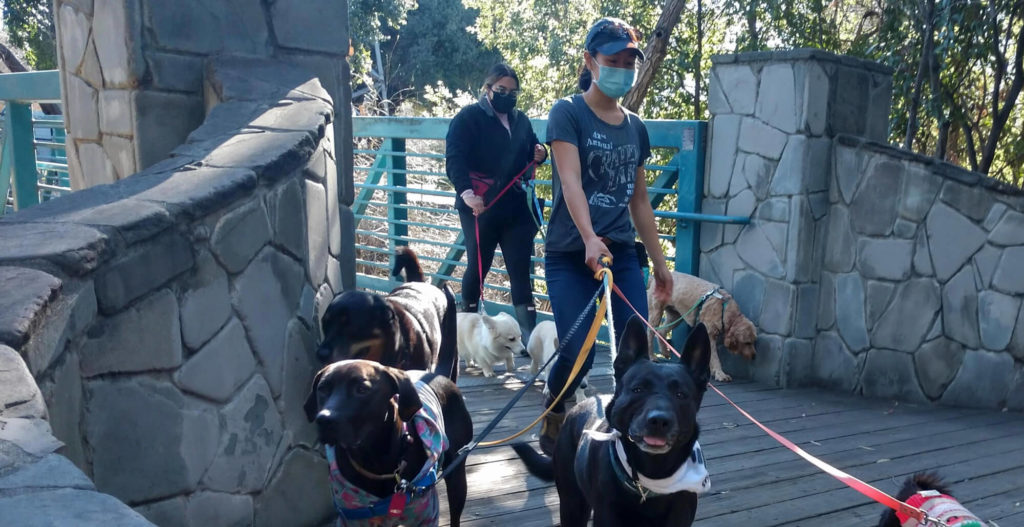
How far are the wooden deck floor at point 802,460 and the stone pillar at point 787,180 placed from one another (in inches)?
13.4

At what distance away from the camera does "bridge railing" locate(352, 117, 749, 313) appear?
286 inches

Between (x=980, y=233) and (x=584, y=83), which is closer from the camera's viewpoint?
(x=584, y=83)

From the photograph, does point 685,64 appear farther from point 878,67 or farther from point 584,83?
point 584,83

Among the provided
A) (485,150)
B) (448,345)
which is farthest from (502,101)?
(448,345)

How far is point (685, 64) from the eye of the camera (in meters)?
14.4

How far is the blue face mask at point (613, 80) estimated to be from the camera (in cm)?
388

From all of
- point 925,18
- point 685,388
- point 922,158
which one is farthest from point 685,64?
point 685,388

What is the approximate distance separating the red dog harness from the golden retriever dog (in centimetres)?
377

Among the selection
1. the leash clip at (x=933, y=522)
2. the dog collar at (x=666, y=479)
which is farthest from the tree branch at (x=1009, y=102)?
the dog collar at (x=666, y=479)

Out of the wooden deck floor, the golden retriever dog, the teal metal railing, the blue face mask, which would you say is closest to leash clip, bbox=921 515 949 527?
the wooden deck floor

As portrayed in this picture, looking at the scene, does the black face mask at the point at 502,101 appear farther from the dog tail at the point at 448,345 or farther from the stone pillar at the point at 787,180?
the stone pillar at the point at 787,180

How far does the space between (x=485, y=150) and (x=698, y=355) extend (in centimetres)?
383

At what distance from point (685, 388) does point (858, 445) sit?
114 inches

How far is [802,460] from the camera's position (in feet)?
16.1
